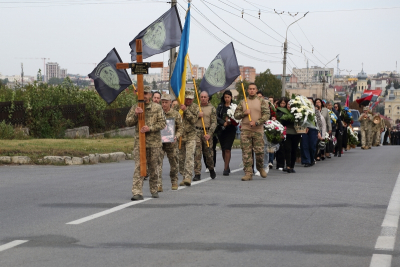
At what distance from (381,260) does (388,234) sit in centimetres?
143

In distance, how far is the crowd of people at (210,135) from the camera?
37.7ft

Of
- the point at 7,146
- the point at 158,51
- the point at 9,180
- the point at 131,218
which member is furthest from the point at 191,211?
the point at 7,146

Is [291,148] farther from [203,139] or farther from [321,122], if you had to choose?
[321,122]

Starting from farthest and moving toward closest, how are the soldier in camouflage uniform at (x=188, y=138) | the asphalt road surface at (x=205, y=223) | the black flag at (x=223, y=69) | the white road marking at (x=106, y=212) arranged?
the black flag at (x=223, y=69) < the soldier in camouflage uniform at (x=188, y=138) < the white road marking at (x=106, y=212) < the asphalt road surface at (x=205, y=223)

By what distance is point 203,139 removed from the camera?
14484 millimetres

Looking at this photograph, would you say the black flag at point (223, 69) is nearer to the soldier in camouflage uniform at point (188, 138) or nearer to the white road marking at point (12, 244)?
the soldier in camouflage uniform at point (188, 138)

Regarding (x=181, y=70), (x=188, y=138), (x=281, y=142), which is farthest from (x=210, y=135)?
(x=281, y=142)

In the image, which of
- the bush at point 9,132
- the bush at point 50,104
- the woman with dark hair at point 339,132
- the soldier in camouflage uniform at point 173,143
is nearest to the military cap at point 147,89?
the soldier in camouflage uniform at point 173,143

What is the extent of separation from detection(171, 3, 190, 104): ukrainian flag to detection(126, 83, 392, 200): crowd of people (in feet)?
0.56

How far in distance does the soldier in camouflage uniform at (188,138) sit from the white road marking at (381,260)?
665 cm

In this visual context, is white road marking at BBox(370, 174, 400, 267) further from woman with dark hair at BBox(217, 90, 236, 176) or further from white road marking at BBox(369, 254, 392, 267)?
woman with dark hair at BBox(217, 90, 236, 176)

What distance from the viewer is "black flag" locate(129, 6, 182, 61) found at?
14023mm

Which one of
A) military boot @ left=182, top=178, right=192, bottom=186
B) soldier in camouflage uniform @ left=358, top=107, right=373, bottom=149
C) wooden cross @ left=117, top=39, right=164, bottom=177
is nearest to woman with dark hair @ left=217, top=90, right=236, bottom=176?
military boot @ left=182, top=178, right=192, bottom=186

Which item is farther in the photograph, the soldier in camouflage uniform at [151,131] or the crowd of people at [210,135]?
the crowd of people at [210,135]
